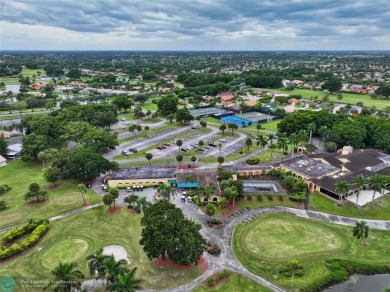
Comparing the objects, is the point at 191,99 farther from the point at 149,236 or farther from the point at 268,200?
the point at 149,236

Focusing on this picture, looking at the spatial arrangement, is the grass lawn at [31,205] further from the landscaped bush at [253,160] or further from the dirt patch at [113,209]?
the landscaped bush at [253,160]

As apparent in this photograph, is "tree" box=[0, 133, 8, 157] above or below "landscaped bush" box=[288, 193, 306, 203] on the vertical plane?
above

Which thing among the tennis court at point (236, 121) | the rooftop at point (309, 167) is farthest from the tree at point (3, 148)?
the tennis court at point (236, 121)

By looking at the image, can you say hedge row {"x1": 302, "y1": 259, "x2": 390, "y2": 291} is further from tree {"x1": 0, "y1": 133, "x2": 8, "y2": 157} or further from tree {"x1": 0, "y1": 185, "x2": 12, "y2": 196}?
tree {"x1": 0, "y1": 133, "x2": 8, "y2": 157}

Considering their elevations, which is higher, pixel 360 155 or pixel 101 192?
pixel 360 155

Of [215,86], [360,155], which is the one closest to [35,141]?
[360,155]

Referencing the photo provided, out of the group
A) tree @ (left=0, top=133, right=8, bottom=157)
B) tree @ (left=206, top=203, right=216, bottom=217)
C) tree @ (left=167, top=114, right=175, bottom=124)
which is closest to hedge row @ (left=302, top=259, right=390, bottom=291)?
tree @ (left=206, top=203, right=216, bottom=217)
